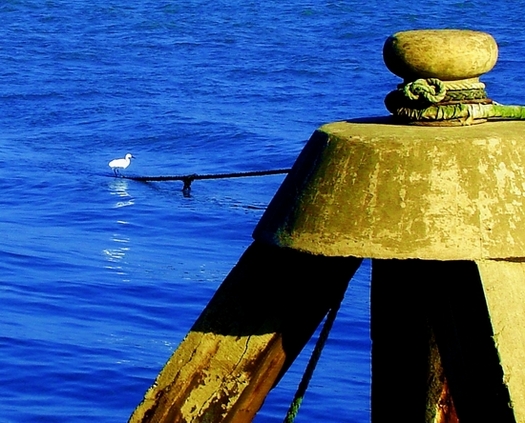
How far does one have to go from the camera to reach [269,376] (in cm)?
234

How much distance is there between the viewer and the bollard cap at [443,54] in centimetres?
223

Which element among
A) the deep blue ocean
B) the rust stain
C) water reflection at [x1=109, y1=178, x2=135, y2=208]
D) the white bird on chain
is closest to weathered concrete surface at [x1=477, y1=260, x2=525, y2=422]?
the rust stain

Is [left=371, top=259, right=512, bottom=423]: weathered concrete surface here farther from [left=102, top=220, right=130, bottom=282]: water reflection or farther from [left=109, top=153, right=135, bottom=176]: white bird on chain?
[left=109, top=153, right=135, bottom=176]: white bird on chain

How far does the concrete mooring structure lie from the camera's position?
6.63 ft

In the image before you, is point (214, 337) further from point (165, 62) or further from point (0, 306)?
point (165, 62)

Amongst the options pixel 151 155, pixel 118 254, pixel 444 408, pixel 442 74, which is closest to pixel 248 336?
pixel 444 408

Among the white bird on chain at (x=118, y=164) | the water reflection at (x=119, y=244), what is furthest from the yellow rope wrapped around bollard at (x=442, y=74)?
the white bird on chain at (x=118, y=164)

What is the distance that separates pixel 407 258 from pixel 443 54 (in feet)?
1.37

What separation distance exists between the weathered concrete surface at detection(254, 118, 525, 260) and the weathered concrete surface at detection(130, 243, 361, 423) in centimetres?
14

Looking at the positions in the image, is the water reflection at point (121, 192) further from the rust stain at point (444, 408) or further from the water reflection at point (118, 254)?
the rust stain at point (444, 408)

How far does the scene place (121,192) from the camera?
39.4 feet

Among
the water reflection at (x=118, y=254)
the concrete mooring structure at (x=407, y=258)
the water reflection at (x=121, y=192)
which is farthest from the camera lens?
the water reflection at (x=121, y=192)

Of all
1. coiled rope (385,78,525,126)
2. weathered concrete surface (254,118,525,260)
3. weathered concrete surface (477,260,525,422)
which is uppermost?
coiled rope (385,78,525,126)

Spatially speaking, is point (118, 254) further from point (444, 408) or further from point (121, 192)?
point (444, 408)
